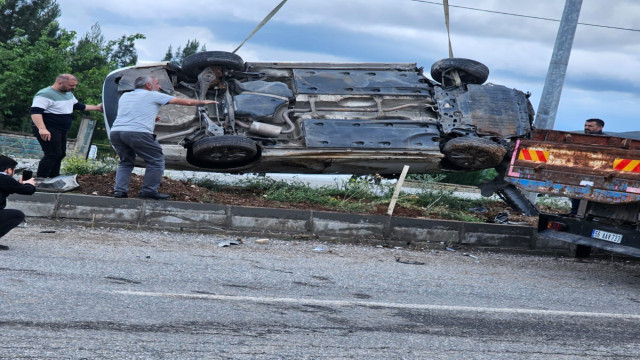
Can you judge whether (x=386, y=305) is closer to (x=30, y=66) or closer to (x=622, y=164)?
(x=622, y=164)

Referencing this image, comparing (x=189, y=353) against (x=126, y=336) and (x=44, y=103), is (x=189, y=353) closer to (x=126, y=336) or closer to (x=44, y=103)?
(x=126, y=336)

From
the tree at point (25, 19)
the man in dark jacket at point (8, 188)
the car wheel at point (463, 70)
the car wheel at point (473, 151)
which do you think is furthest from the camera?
the tree at point (25, 19)

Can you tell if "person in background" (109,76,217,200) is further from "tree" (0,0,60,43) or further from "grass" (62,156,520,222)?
"tree" (0,0,60,43)

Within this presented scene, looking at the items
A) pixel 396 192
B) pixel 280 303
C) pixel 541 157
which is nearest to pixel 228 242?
pixel 396 192

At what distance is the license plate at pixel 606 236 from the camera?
8.42 metres

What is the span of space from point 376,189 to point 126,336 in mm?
7659

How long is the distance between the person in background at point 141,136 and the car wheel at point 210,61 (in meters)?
1.53

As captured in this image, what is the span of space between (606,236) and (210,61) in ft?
19.6

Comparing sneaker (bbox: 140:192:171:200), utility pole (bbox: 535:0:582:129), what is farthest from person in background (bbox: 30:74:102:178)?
utility pole (bbox: 535:0:582:129)

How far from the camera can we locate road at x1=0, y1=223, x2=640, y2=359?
14.7 ft

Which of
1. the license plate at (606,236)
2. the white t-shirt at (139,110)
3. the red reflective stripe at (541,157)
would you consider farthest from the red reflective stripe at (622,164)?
the white t-shirt at (139,110)

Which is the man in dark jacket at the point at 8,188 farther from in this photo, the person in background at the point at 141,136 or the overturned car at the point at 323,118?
the overturned car at the point at 323,118

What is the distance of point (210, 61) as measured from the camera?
36.6ft

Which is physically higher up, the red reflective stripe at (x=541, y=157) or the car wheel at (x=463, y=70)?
the car wheel at (x=463, y=70)
